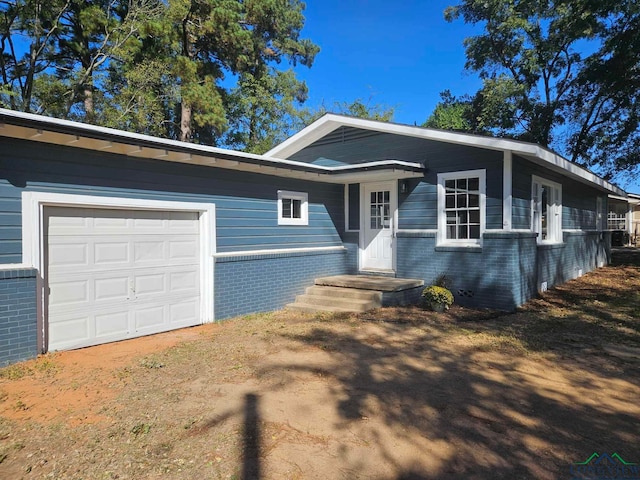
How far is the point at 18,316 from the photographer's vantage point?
5445mm

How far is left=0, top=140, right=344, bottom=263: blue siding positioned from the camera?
215 inches

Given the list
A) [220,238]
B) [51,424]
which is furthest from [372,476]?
[220,238]

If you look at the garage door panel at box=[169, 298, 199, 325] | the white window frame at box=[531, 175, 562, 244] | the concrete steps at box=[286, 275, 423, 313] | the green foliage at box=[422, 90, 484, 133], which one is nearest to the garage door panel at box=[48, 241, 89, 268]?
the garage door panel at box=[169, 298, 199, 325]

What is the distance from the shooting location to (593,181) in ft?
40.1

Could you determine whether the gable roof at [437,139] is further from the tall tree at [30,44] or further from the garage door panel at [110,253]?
the tall tree at [30,44]

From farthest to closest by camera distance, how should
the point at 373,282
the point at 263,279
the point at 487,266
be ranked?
the point at 373,282 < the point at 263,279 < the point at 487,266

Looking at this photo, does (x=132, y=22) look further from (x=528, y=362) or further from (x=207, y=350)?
(x=528, y=362)

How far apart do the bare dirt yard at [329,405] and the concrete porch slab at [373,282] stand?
1.87 m

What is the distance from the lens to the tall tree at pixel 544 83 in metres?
18.1

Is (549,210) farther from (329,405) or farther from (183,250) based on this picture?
(329,405)

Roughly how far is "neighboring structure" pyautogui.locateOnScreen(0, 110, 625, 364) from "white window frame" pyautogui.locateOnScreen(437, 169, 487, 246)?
0.08 ft

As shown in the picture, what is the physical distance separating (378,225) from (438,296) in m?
2.80

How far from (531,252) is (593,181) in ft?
15.9

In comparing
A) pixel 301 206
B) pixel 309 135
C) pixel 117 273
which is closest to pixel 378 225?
pixel 301 206
